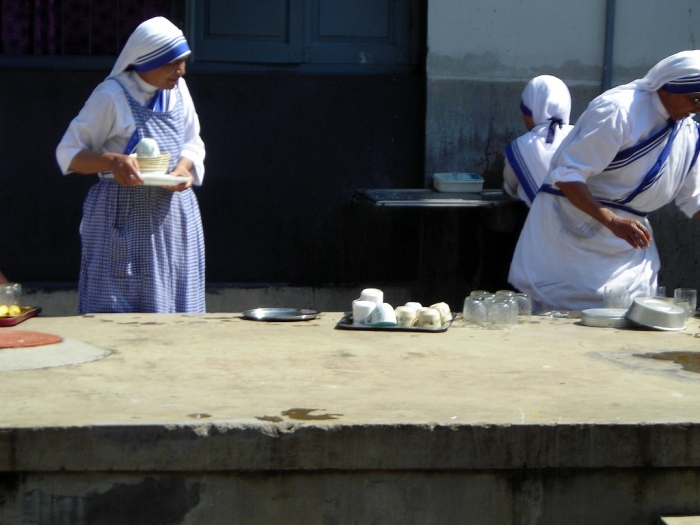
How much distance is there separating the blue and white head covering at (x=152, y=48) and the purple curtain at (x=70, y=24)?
2.45m

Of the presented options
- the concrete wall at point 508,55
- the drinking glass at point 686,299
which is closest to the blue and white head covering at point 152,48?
the drinking glass at point 686,299

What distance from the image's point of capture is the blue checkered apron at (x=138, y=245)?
4.39m

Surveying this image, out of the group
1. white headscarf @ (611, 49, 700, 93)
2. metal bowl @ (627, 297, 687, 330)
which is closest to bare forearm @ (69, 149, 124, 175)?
metal bowl @ (627, 297, 687, 330)

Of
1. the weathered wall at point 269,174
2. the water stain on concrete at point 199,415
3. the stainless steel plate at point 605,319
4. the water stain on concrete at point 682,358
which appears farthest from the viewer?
the weathered wall at point 269,174

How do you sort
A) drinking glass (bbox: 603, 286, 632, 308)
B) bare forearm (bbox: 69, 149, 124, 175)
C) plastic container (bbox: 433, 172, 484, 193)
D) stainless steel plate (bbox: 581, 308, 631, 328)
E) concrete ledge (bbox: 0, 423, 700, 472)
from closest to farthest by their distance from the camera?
1. concrete ledge (bbox: 0, 423, 700, 472)
2. stainless steel plate (bbox: 581, 308, 631, 328)
3. bare forearm (bbox: 69, 149, 124, 175)
4. drinking glass (bbox: 603, 286, 632, 308)
5. plastic container (bbox: 433, 172, 484, 193)

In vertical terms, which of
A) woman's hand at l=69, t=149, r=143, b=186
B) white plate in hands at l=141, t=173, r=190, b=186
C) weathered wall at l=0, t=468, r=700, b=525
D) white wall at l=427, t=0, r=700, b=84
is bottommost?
weathered wall at l=0, t=468, r=700, b=525

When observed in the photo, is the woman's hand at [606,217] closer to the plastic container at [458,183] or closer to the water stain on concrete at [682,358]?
the water stain on concrete at [682,358]

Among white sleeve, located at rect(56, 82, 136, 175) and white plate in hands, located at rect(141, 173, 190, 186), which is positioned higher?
white sleeve, located at rect(56, 82, 136, 175)

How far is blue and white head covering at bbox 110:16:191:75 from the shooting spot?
14.2 feet

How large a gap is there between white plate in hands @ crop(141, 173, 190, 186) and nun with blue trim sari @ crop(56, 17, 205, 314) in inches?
2.8

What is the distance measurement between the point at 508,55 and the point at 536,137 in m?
0.88

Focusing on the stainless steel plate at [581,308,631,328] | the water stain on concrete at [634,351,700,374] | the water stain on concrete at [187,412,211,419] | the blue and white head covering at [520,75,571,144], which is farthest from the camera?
the blue and white head covering at [520,75,571,144]

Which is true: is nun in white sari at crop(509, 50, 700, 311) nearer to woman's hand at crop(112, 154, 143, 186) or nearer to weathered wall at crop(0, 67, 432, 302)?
woman's hand at crop(112, 154, 143, 186)

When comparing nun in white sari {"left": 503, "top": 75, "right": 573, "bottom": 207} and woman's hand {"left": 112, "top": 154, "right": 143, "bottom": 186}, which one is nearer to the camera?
woman's hand {"left": 112, "top": 154, "right": 143, "bottom": 186}
